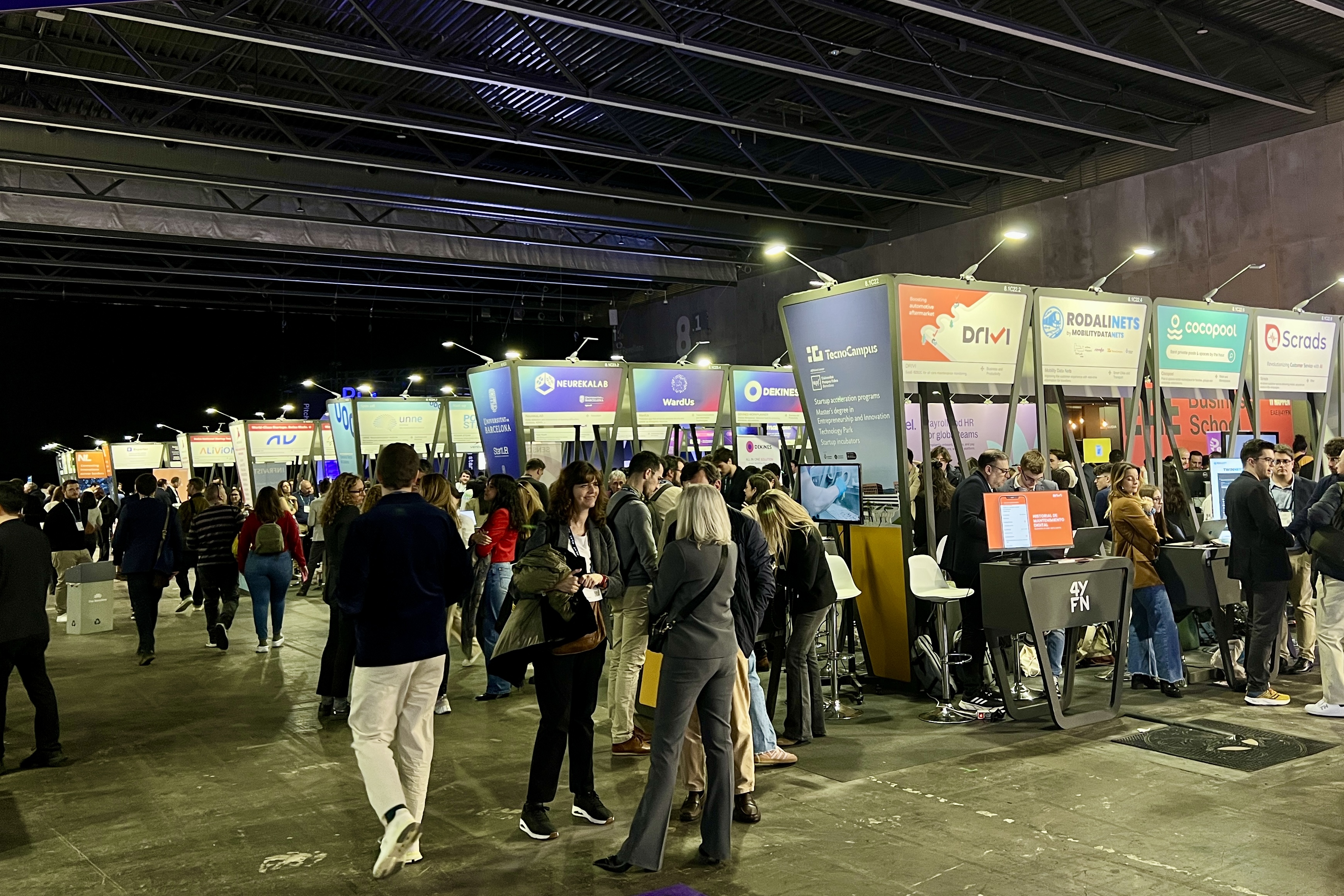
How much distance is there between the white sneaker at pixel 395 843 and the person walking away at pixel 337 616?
105 inches

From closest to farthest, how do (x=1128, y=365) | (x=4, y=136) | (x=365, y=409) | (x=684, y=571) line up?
(x=684, y=571) → (x=1128, y=365) → (x=4, y=136) → (x=365, y=409)

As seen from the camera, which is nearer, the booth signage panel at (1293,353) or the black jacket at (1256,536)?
the black jacket at (1256,536)

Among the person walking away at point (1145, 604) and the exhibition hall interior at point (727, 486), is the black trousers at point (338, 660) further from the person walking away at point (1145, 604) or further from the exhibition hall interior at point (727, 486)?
the person walking away at point (1145, 604)

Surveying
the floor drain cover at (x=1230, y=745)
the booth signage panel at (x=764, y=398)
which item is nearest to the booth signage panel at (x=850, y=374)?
the floor drain cover at (x=1230, y=745)

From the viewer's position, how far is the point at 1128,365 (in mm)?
9086

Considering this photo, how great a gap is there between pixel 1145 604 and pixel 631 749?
3484 millimetres

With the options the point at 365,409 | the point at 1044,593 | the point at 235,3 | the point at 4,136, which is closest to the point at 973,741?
the point at 1044,593

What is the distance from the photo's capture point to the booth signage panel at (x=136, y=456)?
2622 cm

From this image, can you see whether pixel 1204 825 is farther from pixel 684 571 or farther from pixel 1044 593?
pixel 684 571

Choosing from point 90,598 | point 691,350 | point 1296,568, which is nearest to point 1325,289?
point 1296,568

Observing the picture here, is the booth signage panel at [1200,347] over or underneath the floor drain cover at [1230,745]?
over

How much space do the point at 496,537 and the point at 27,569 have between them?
108 inches

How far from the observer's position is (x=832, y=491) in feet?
23.1

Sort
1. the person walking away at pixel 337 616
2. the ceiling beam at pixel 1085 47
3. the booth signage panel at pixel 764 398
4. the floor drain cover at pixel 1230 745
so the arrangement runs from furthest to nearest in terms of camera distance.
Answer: the booth signage panel at pixel 764 398 → the ceiling beam at pixel 1085 47 → the person walking away at pixel 337 616 → the floor drain cover at pixel 1230 745
